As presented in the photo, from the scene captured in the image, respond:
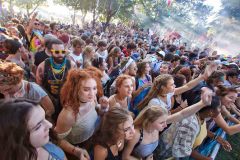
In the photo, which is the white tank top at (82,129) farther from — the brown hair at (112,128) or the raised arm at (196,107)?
the raised arm at (196,107)

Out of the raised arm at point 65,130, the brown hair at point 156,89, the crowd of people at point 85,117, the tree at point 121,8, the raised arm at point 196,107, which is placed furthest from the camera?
the tree at point 121,8

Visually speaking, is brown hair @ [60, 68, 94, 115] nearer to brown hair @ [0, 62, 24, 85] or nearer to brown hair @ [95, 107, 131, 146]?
brown hair @ [95, 107, 131, 146]

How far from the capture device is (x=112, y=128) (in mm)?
2490

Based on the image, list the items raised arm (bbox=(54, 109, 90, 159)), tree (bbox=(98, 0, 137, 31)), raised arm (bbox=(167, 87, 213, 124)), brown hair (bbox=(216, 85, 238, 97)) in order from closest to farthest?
raised arm (bbox=(54, 109, 90, 159)) < raised arm (bbox=(167, 87, 213, 124)) < brown hair (bbox=(216, 85, 238, 97)) < tree (bbox=(98, 0, 137, 31))

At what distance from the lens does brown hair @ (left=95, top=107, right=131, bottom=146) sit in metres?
2.46

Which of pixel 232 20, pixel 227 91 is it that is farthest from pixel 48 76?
pixel 232 20

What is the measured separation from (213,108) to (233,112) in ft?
8.35

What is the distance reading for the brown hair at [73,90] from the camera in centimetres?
268

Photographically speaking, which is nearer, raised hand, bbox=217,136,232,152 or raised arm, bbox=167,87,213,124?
raised arm, bbox=167,87,213,124

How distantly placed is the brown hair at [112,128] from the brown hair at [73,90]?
0.37 m

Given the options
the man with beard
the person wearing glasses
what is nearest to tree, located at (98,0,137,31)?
the man with beard

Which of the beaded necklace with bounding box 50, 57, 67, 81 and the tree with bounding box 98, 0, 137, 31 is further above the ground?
the beaded necklace with bounding box 50, 57, 67, 81

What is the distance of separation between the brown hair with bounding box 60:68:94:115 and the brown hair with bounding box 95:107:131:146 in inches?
14.5

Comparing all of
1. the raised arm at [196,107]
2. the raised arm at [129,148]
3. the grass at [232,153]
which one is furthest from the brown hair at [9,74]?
the grass at [232,153]
